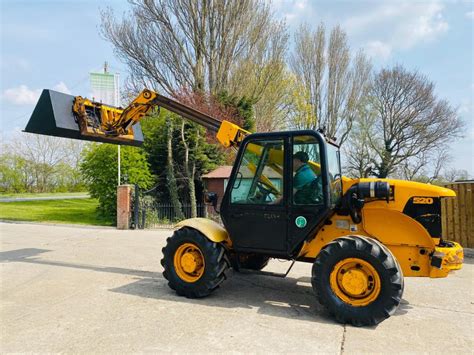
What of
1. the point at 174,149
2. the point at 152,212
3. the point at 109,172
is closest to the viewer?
the point at 152,212

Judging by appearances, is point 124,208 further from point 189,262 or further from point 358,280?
point 358,280

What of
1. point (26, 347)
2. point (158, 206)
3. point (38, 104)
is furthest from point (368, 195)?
point (158, 206)

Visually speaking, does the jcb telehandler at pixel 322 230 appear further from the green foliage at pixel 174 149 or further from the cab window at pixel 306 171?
the green foliage at pixel 174 149

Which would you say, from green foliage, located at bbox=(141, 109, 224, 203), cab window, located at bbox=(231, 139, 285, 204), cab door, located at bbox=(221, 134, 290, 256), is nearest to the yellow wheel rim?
cab door, located at bbox=(221, 134, 290, 256)

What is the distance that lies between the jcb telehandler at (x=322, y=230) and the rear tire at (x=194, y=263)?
0.6 inches

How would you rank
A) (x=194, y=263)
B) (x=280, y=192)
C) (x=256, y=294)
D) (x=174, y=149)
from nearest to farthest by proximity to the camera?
1. (x=280, y=192)
2. (x=194, y=263)
3. (x=256, y=294)
4. (x=174, y=149)

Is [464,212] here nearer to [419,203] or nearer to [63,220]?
[419,203]

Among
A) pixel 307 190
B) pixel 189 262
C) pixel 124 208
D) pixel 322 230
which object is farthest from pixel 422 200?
pixel 124 208

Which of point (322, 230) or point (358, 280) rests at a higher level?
point (322, 230)

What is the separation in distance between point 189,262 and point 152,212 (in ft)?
34.0

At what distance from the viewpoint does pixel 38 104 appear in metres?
6.81

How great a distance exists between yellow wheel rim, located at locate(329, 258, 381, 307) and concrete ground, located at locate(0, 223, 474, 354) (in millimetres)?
341

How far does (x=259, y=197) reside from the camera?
5.38m

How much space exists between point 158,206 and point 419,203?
41.0 ft
